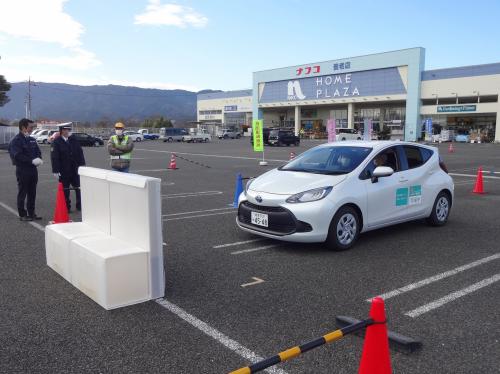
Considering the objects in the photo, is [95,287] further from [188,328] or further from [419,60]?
[419,60]

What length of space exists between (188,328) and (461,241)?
4881 millimetres

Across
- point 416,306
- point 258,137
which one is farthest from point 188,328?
point 258,137

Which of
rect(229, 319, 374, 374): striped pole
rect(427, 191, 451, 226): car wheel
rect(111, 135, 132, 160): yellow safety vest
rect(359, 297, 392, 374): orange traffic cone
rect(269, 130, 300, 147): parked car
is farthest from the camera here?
rect(269, 130, 300, 147): parked car

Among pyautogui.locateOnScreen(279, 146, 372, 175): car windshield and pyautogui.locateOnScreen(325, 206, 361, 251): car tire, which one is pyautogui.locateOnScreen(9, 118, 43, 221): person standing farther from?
pyautogui.locateOnScreen(325, 206, 361, 251): car tire

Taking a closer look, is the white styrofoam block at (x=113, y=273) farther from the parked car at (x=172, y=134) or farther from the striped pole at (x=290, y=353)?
the parked car at (x=172, y=134)

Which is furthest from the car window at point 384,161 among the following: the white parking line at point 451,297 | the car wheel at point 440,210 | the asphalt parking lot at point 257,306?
the white parking line at point 451,297

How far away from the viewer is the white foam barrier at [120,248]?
4.29m

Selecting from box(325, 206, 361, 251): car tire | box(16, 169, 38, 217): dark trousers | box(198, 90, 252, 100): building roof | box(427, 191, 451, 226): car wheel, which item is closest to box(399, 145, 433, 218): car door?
box(427, 191, 451, 226): car wheel

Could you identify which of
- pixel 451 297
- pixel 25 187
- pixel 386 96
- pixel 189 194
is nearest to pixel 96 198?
pixel 25 187

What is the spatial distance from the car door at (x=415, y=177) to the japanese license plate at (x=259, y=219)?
2.51 m

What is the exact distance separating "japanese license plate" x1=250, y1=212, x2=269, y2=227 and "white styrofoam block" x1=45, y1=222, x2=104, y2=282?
2142mm

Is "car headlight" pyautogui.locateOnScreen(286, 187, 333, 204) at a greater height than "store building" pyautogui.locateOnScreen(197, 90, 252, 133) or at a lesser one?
lesser

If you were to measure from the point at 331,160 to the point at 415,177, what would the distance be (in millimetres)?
1459

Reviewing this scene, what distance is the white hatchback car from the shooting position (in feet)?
19.7
